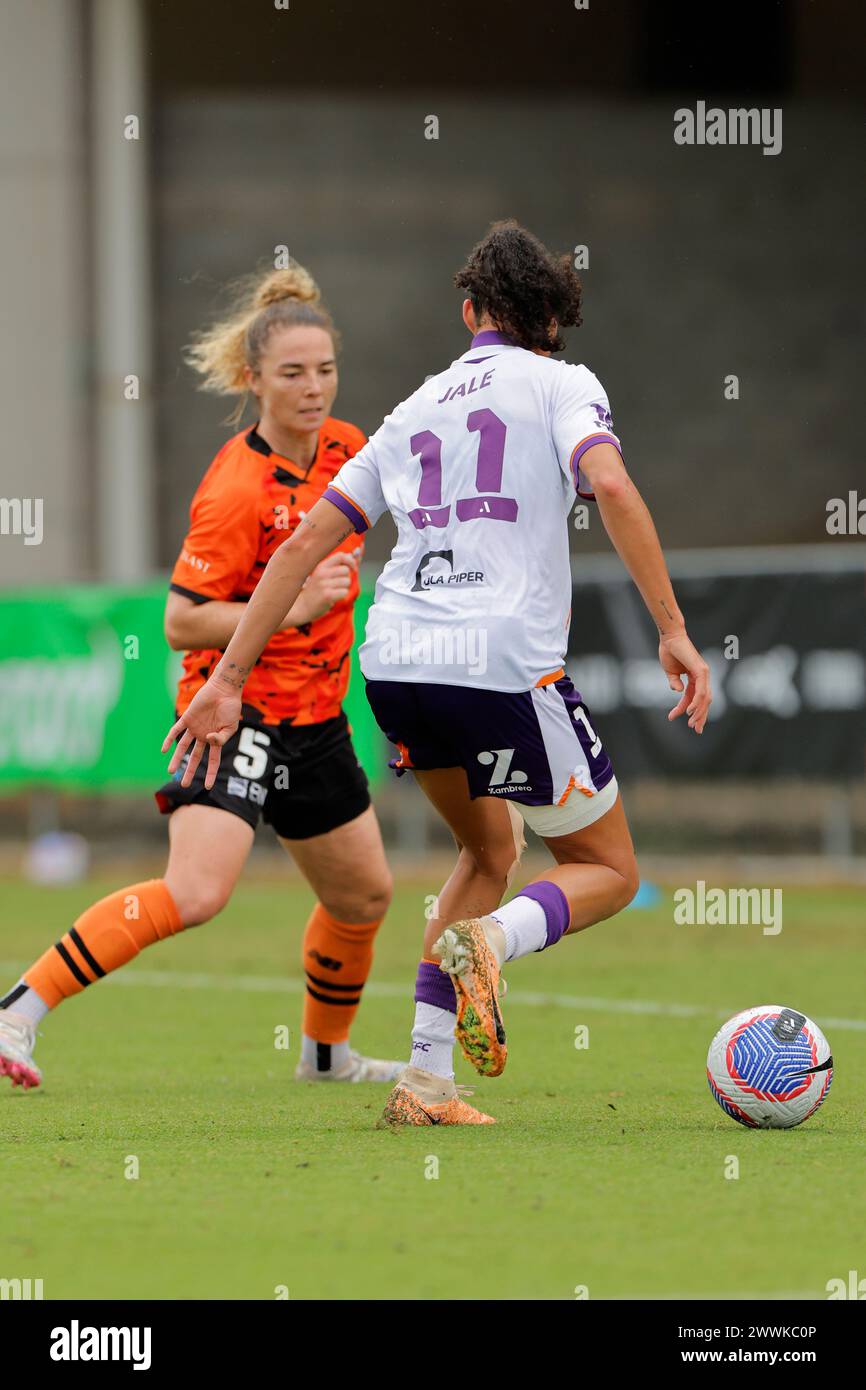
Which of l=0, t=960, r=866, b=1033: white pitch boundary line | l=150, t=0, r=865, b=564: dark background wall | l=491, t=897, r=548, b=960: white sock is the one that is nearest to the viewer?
l=491, t=897, r=548, b=960: white sock

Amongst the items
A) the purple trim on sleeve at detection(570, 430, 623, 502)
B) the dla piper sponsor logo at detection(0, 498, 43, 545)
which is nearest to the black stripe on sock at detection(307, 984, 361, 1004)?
the purple trim on sleeve at detection(570, 430, 623, 502)

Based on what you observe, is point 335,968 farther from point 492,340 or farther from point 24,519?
point 24,519

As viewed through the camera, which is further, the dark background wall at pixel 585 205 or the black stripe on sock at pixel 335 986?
the dark background wall at pixel 585 205

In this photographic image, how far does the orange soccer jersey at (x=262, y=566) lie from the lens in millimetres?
6000

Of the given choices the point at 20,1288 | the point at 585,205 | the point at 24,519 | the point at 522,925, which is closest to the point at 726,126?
the point at 585,205

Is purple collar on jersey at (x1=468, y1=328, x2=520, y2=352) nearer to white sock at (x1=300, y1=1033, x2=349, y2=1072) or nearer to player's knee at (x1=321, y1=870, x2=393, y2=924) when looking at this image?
player's knee at (x1=321, y1=870, x2=393, y2=924)

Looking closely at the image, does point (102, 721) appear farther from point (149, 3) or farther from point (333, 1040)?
point (333, 1040)

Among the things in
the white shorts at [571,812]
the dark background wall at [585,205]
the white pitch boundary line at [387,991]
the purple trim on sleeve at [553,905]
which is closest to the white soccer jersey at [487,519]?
the white shorts at [571,812]

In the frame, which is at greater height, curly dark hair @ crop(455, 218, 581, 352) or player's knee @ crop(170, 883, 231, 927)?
curly dark hair @ crop(455, 218, 581, 352)

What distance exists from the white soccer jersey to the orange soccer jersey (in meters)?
0.95

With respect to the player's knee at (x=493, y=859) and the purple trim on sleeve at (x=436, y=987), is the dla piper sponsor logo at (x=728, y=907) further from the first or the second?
the purple trim on sleeve at (x=436, y=987)

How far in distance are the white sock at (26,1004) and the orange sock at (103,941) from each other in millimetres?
14

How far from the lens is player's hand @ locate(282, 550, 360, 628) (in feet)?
19.0
